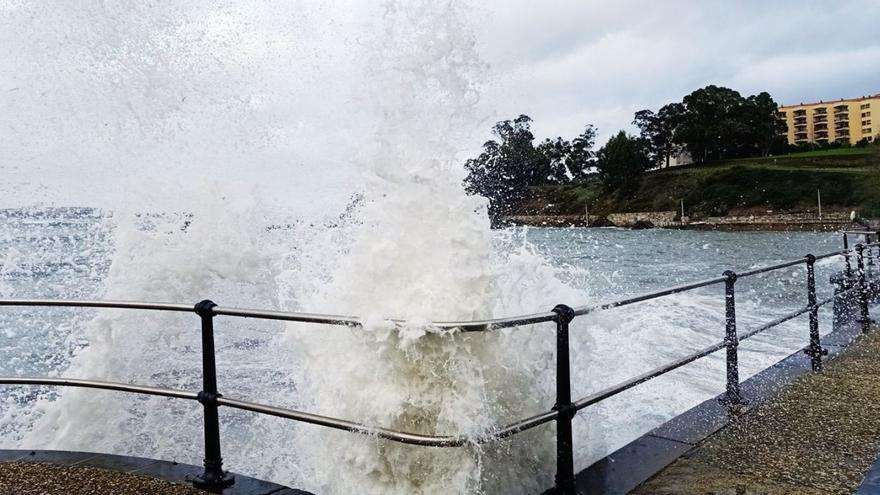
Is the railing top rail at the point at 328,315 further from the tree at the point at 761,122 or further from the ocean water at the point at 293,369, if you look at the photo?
the tree at the point at 761,122

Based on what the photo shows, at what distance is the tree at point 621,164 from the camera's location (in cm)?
13288

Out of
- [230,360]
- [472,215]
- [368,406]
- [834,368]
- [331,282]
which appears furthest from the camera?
[230,360]

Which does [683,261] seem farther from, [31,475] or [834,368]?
[31,475]

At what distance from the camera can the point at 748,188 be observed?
108812 millimetres

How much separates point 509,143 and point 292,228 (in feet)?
20.8

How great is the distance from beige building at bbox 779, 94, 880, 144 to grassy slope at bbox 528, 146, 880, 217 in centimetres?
5501

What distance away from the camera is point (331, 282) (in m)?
5.28

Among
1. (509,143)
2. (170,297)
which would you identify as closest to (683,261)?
(509,143)

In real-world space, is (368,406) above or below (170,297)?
below

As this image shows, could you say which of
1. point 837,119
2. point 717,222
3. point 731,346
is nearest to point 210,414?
point 731,346

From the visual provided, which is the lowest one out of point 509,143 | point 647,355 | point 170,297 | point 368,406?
point 647,355

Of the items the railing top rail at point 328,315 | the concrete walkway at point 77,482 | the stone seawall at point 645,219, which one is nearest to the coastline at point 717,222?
the stone seawall at point 645,219

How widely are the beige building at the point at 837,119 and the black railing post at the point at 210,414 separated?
184182mm

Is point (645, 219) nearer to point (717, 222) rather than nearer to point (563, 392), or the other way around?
point (717, 222)
